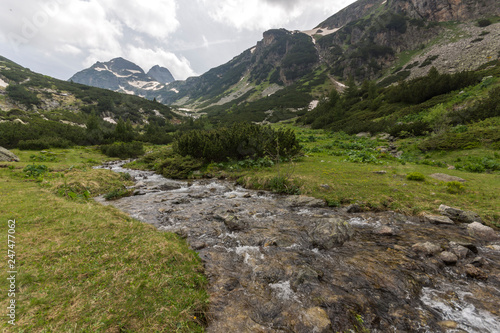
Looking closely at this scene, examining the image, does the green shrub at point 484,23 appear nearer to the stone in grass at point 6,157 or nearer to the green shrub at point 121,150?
the green shrub at point 121,150

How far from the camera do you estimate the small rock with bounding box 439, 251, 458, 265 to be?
23.0 ft

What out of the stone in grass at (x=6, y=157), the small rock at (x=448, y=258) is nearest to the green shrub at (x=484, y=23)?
the small rock at (x=448, y=258)

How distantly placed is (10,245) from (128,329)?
6.01 m

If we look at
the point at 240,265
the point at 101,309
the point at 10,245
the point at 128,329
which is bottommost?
the point at 240,265

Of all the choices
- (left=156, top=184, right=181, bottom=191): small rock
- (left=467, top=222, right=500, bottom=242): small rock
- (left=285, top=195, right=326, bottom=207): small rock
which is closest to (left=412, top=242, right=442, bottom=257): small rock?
(left=467, top=222, right=500, bottom=242): small rock

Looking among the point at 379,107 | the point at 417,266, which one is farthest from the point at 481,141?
the point at 379,107

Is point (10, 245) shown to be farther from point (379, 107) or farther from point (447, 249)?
point (379, 107)

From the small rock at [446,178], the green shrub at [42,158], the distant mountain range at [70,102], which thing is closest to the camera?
the small rock at [446,178]

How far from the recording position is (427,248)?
769 cm

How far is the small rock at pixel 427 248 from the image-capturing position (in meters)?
7.56

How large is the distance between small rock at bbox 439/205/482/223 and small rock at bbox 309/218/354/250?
228 inches

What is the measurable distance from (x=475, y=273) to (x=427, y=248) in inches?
53.2

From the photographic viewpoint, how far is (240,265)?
24.1ft

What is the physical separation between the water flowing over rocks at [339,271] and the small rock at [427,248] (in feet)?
0.11
